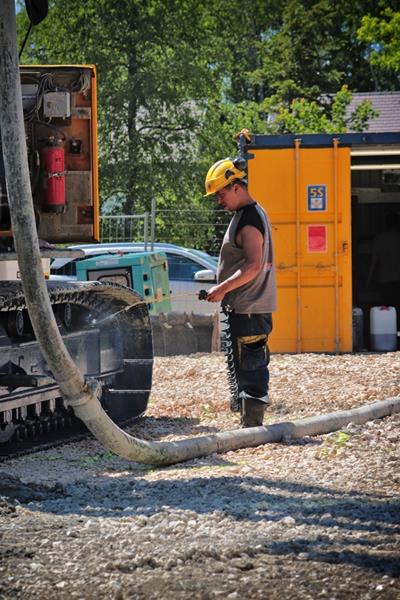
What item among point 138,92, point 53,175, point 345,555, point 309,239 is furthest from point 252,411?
point 138,92

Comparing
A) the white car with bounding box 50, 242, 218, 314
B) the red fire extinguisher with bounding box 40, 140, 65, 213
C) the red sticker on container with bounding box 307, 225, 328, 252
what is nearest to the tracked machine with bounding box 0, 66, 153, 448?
the red fire extinguisher with bounding box 40, 140, 65, 213

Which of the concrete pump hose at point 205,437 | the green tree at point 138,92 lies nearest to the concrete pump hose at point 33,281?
the concrete pump hose at point 205,437

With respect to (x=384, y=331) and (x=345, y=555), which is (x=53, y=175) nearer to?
(x=345, y=555)

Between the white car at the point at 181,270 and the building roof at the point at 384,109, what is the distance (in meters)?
19.4

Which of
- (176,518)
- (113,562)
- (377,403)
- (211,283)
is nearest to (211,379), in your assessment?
(377,403)

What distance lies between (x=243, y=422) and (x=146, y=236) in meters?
13.9

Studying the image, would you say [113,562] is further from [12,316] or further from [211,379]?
[211,379]

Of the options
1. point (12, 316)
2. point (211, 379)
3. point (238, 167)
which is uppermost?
point (238, 167)

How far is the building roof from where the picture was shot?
42656mm

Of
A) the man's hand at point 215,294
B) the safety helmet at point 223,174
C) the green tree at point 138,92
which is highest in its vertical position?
the green tree at point 138,92

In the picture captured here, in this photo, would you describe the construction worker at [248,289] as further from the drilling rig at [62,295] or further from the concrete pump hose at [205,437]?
the drilling rig at [62,295]

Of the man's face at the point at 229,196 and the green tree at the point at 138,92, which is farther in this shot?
the green tree at the point at 138,92

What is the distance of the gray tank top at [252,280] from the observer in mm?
9609

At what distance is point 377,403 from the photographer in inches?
396
